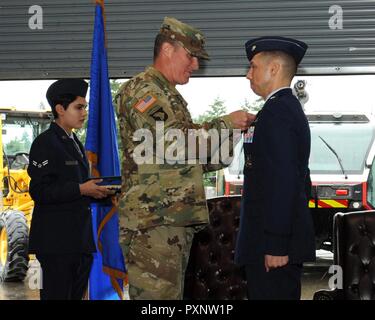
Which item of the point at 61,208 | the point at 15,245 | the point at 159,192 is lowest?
the point at 15,245

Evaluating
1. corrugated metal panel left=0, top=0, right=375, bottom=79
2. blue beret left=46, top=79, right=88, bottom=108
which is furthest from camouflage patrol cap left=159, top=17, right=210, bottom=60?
corrugated metal panel left=0, top=0, right=375, bottom=79

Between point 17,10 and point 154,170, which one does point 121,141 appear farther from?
point 17,10

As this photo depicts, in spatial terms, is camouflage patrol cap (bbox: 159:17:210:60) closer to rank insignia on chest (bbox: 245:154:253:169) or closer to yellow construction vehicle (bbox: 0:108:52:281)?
rank insignia on chest (bbox: 245:154:253:169)

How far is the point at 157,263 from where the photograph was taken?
2.19 metres

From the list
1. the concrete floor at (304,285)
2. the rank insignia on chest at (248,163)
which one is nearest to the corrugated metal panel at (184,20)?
the rank insignia on chest at (248,163)

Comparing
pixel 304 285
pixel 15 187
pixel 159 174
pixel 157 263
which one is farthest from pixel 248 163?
pixel 304 285

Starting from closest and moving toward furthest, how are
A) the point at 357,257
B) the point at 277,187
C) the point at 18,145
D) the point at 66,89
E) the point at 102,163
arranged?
the point at 277,187 < the point at 357,257 < the point at 66,89 < the point at 102,163 < the point at 18,145

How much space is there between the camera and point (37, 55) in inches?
149

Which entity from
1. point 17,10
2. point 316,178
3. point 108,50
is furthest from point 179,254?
point 316,178

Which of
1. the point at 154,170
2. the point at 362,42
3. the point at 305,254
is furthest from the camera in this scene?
the point at 362,42

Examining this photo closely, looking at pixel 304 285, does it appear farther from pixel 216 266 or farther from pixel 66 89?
pixel 66 89

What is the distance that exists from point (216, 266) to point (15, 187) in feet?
12.5

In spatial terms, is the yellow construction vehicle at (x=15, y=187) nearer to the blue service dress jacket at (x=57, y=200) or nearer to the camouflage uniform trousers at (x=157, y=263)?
the blue service dress jacket at (x=57, y=200)
